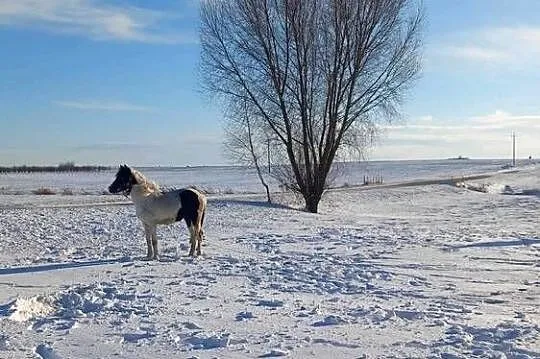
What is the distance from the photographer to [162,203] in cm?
1595

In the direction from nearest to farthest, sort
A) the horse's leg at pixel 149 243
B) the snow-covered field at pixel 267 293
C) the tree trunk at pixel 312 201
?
the snow-covered field at pixel 267 293 < the horse's leg at pixel 149 243 < the tree trunk at pixel 312 201

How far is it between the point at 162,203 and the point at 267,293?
5332 mm

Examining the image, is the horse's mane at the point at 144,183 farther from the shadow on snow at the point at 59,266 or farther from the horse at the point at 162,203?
the shadow on snow at the point at 59,266

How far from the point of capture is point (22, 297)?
10367 mm

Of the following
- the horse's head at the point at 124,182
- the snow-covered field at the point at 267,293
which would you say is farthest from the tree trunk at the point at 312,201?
the horse's head at the point at 124,182

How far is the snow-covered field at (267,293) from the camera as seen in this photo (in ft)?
→ 26.1

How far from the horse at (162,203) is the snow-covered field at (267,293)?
717 millimetres

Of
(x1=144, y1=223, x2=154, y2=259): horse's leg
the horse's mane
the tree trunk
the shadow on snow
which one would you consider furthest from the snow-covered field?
the tree trunk

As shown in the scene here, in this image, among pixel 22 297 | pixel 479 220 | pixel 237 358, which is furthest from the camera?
pixel 479 220

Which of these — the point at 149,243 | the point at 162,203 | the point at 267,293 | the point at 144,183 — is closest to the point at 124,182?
the point at 144,183

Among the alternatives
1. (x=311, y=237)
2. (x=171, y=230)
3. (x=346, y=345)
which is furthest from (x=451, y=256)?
(x=346, y=345)

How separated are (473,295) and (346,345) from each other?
4.23 metres

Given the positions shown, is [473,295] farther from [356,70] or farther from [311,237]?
[356,70]

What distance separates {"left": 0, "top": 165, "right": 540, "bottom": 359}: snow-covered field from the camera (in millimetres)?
7961
